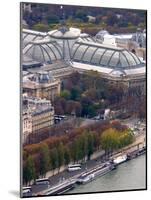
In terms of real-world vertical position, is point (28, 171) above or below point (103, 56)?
below

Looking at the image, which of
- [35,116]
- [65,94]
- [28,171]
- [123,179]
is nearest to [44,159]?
[28,171]

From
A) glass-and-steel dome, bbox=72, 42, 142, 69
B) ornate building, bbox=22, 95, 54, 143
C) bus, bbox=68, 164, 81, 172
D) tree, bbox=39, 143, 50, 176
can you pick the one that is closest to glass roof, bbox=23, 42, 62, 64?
glass-and-steel dome, bbox=72, 42, 142, 69

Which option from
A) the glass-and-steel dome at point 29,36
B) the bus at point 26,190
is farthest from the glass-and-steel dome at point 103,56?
the bus at point 26,190

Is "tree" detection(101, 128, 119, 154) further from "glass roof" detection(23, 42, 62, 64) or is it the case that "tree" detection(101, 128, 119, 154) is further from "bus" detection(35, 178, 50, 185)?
"glass roof" detection(23, 42, 62, 64)

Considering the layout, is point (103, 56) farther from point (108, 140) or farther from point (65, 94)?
point (108, 140)

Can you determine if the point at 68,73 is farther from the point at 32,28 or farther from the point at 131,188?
the point at 131,188

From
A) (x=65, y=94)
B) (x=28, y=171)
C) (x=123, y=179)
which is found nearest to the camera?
(x=28, y=171)
